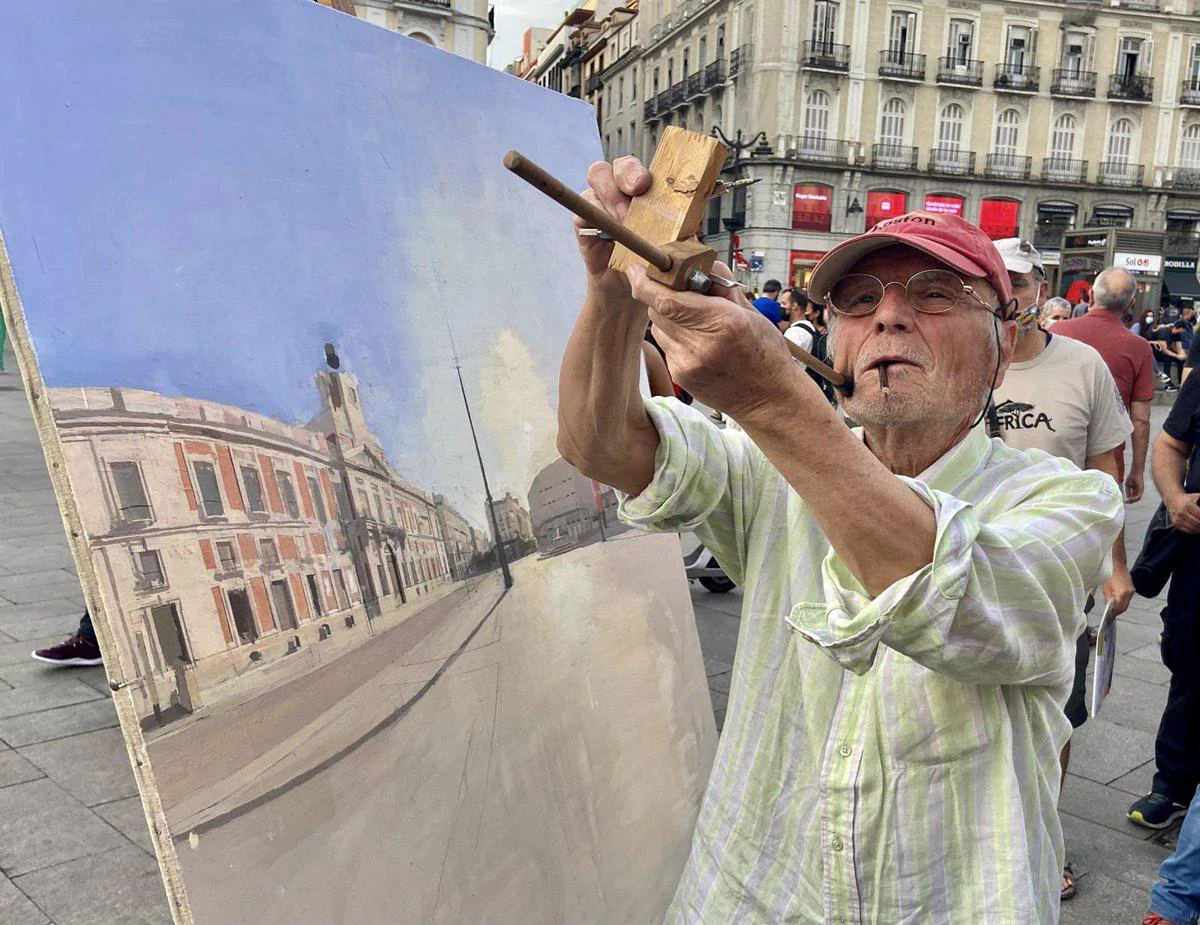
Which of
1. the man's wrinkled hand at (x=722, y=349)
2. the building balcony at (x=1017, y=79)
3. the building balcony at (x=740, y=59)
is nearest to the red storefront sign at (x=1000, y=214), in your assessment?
the building balcony at (x=1017, y=79)

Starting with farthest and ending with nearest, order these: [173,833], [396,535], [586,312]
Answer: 1. [396,535]
2. [586,312]
3. [173,833]

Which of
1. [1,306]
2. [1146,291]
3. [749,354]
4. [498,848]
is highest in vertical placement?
[1,306]

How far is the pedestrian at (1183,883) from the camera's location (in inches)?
84.9

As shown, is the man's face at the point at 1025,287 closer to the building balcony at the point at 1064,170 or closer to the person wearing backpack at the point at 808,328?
the person wearing backpack at the point at 808,328

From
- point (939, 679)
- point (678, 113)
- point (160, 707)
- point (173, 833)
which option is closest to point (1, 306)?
point (160, 707)

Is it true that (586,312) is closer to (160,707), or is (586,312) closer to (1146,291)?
(160,707)

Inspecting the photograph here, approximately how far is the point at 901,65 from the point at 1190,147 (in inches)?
444

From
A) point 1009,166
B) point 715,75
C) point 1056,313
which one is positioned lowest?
point 1056,313

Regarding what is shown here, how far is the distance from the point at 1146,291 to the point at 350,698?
116 ft

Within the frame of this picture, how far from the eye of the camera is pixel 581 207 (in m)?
0.69

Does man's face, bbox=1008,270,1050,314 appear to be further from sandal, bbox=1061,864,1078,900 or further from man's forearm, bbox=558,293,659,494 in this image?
man's forearm, bbox=558,293,659,494

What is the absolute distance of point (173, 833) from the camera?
0.96 meters

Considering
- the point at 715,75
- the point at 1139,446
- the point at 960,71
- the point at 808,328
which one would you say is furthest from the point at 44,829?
the point at 960,71

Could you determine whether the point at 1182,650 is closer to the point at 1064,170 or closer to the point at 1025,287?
the point at 1025,287
